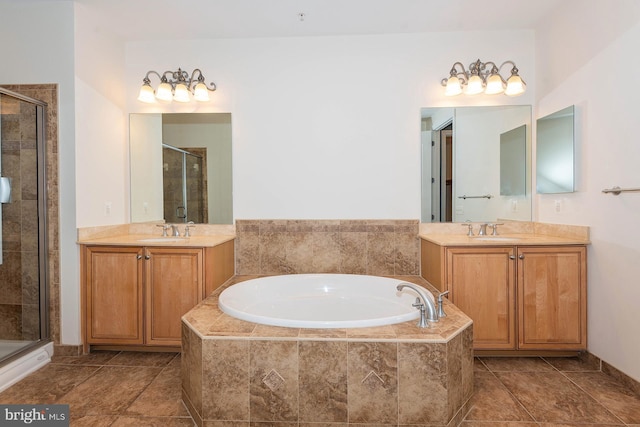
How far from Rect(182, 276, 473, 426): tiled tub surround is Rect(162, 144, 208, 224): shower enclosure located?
160cm

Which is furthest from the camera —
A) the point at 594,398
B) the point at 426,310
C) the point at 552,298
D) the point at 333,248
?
the point at 333,248

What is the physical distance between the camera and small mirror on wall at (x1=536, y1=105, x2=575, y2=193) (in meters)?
2.34

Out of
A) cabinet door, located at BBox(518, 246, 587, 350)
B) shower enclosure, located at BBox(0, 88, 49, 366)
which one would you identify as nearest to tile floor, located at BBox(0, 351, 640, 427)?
cabinet door, located at BBox(518, 246, 587, 350)

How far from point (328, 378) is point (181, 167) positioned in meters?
2.23

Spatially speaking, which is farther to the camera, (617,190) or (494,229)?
(494,229)

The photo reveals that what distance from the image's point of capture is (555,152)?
8.13ft

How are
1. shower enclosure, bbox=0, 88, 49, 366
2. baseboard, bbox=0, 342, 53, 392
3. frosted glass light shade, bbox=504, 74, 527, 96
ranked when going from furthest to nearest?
frosted glass light shade, bbox=504, 74, 527, 96, shower enclosure, bbox=0, 88, 49, 366, baseboard, bbox=0, 342, 53, 392

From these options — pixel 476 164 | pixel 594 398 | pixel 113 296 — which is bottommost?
pixel 594 398

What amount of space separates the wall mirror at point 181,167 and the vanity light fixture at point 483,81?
73.8 inches

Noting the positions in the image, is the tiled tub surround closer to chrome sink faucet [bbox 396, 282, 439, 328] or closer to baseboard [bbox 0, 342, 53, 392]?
chrome sink faucet [bbox 396, 282, 439, 328]

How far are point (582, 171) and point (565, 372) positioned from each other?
4.35 ft

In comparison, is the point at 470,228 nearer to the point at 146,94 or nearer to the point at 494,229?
the point at 494,229

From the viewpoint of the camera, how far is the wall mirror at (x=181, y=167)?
2.89 meters

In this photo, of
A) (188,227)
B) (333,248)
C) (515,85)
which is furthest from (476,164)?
(188,227)
